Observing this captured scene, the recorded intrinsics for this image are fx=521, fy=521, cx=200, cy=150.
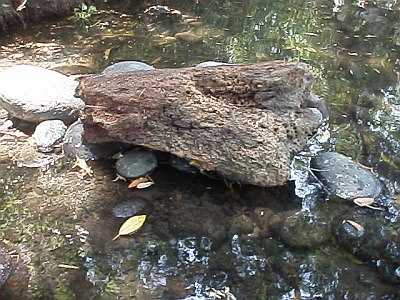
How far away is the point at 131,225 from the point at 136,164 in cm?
57

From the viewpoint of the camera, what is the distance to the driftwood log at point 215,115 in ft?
10.6

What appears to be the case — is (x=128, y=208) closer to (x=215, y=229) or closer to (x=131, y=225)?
(x=131, y=225)

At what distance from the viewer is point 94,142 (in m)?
3.62

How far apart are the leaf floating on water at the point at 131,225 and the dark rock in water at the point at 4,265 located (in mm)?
571

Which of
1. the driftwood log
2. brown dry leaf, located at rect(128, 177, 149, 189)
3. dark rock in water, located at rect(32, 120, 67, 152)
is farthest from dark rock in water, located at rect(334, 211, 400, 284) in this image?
dark rock in water, located at rect(32, 120, 67, 152)

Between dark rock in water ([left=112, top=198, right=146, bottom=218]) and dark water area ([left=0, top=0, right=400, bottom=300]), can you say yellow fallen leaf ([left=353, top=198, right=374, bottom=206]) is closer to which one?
dark water area ([left=0, top=0, right=400, bottom=300])

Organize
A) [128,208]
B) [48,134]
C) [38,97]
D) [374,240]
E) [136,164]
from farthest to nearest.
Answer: [38,97] → [48,134] → [136,164] → [128,208] → [374,240]

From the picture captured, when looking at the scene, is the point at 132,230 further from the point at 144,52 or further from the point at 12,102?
the point at 144,52

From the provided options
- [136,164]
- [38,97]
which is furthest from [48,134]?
[136,164]

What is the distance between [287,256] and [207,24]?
4218 mm

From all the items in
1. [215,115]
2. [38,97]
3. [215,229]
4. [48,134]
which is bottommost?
[215,229]

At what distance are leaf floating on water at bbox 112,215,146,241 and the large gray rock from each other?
1.28 meters

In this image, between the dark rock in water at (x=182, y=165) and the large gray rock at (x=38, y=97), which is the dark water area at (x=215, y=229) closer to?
the dark rock in water at (x=182, y=165)

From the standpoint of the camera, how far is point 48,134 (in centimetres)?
382
